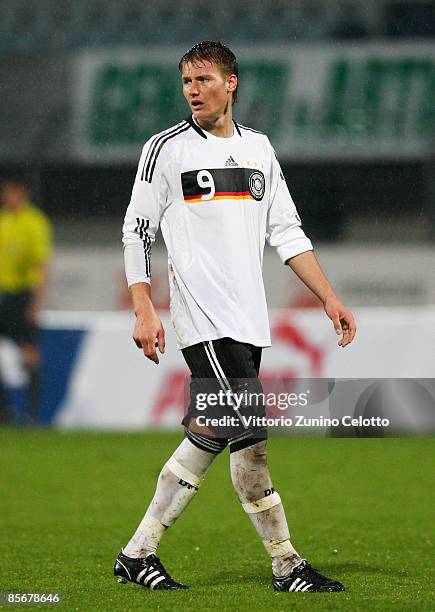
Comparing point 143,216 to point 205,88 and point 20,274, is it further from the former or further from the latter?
point 20,274

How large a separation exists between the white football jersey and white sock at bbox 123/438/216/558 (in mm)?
333

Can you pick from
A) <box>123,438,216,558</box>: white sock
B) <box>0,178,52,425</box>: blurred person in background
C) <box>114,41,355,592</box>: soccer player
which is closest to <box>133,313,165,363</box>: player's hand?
<box>114,41,355,592</box>: soccer player

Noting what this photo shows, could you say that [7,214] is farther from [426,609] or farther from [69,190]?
[426,609]

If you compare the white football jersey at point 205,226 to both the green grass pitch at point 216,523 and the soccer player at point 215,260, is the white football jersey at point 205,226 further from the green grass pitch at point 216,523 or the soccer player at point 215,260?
the green grass pitch at point 216,523

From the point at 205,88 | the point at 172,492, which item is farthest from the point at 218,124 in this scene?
the point at 172,492

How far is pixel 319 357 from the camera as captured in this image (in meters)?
8.80

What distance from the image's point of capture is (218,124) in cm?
381

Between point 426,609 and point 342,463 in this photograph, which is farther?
point 342,463

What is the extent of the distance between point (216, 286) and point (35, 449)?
4592 millimetres

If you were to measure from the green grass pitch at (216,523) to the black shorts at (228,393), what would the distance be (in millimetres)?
471

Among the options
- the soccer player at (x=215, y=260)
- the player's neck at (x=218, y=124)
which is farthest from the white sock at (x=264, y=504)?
the player's neck at (x=218, y=124)

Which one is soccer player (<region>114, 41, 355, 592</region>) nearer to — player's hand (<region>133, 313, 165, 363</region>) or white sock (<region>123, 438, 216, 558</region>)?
white sock (<region>123, 438, 216, 558</region>)

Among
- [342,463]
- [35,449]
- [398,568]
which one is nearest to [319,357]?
[342,463]

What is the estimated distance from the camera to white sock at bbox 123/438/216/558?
12.6ft
